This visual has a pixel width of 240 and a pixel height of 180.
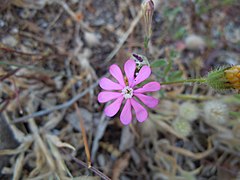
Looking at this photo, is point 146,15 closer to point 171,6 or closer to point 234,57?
point 171,6

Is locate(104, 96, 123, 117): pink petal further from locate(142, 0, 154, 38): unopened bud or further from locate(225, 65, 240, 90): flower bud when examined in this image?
locate(225, 65, 240, 90): flower bud

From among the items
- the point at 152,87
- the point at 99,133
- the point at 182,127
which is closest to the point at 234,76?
the point at 152,87

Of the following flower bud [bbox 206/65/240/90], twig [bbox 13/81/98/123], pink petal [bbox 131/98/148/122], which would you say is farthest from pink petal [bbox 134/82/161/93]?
twig [bbox 13/81/98/123]

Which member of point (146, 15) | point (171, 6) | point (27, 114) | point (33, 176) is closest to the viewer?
point (146, 15)

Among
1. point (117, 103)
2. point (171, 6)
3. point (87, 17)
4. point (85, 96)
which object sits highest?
point (87, 17)

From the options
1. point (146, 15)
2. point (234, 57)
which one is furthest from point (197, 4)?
point (146, 15)
